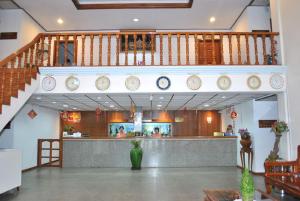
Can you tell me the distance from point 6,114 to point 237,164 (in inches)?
306

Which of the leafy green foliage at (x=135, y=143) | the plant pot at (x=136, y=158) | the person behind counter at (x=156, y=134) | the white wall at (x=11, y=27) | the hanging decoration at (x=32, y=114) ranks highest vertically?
the white wall at (x=11, y=27)

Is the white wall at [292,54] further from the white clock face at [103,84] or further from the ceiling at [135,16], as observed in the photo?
the white clock face at [103,84]

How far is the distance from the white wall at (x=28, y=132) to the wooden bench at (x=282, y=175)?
21.8ft

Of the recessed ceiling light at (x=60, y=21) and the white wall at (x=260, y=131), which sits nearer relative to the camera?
the white wall at (x=260, y=131)

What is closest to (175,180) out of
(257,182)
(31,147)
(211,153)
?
(257,182)

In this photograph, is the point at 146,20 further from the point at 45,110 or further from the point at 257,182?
the point at 257,182

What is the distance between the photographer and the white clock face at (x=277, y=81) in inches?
255

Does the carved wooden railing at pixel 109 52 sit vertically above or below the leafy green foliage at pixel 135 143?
above

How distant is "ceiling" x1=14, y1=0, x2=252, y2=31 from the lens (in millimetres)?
8242

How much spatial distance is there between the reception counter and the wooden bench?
14.2 ft

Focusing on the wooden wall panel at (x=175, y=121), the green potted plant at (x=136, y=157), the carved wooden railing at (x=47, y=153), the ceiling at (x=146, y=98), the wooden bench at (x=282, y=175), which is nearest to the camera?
the wooden bench at (x=282, y=175)

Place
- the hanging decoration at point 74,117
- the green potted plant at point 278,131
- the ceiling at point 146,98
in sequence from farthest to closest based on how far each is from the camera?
the hanging decoration at point 74,117 < the ceiling at point 146,98 < the green potted plant at point 278,131

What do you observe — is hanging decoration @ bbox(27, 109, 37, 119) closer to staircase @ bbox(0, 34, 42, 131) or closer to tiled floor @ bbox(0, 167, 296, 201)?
tiled floor @ bbox(0, 167, 296, 201)

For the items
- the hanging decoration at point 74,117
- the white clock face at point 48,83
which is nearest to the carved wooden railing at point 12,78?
the white clock face at point 48,83
